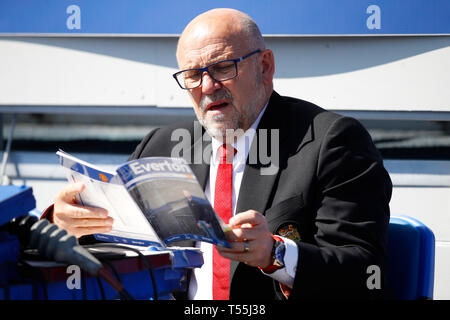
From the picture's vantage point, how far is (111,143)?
2.29m

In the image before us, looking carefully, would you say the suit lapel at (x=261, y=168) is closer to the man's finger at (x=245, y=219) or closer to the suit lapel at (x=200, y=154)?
the suit lapel at (x=200, y=154)

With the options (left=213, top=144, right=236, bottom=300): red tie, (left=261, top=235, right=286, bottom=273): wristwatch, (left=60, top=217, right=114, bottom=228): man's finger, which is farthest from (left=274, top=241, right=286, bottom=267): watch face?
(left=60, top=217, right=114, bottom=228): man's finger

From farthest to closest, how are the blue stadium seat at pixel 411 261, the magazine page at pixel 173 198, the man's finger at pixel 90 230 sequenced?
the blue stadium seat at pixel 411 261, the man's finger at pixel 90 230, the magazine page at pixel 173 198

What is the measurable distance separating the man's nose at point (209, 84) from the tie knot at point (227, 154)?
159 mm

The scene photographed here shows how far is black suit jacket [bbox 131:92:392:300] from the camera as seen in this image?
1.03m

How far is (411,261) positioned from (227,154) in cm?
53

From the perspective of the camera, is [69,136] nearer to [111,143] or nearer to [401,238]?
[111,143]

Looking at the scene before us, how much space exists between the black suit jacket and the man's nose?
0.17 meters

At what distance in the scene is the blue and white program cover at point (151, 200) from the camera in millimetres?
816

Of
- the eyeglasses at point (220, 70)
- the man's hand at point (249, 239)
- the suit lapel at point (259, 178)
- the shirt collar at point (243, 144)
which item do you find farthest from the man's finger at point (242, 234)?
the eyeglasses at point (220, 70)

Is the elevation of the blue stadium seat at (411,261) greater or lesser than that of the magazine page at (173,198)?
lesser

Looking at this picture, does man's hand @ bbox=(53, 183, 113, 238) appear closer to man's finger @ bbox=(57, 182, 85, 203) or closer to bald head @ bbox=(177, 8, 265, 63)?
man's finger @ bbox=(57, 182, 85, 203)
